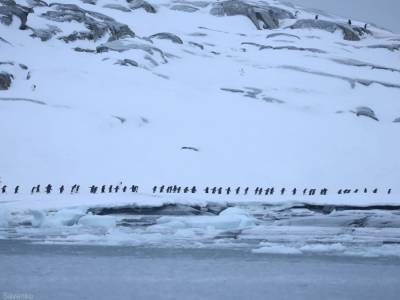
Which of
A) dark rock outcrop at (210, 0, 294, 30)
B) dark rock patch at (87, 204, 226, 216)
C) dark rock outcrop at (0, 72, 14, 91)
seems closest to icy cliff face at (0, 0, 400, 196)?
dark rock outcrop at (0, 72, 14, 91)

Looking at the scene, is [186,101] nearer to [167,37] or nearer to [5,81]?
[5,81]

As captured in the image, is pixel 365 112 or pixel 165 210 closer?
pixel 165 210

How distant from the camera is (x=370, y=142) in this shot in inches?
2798

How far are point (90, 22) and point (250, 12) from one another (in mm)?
43640

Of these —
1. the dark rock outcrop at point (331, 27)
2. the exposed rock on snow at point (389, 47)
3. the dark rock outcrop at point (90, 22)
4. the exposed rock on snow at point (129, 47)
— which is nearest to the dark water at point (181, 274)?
the exposed rock on snow at point (129, 47)

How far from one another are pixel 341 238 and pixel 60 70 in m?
50.9

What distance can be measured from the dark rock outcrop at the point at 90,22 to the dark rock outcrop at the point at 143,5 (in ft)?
70.8

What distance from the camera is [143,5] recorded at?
127 m

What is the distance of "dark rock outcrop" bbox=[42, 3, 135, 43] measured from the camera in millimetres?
97900

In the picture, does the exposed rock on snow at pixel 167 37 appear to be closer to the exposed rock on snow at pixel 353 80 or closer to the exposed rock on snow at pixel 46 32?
the exposed rock on snow at pixel 46 32

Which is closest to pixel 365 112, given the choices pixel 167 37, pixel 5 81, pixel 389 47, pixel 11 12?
pixel 167 37

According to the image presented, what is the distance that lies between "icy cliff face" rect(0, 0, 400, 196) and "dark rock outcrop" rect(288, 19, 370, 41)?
0.58 meters

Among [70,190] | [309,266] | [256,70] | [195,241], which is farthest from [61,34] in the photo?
[309,266]

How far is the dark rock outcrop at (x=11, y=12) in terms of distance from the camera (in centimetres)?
9043
